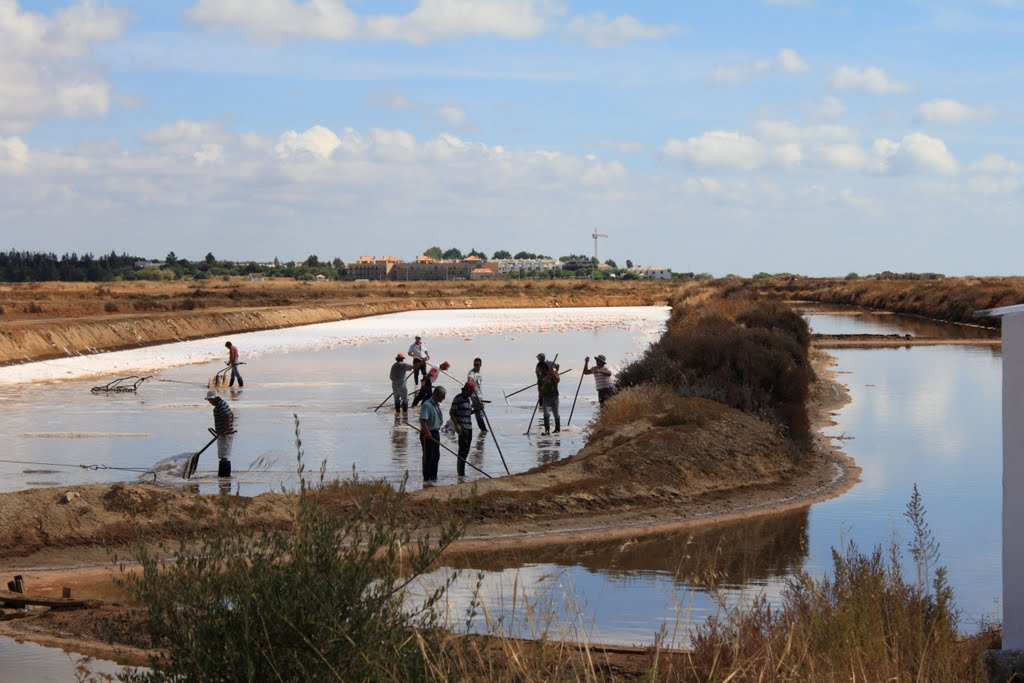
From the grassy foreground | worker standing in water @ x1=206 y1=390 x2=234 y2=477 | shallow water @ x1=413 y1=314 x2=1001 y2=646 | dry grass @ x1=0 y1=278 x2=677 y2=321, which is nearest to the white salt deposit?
dry grass @ x1=0 y1=278 x2=677 y2=321

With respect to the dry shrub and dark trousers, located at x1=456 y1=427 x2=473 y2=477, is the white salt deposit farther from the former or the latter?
dark trousers, located at x1=456 y1=427 x2=473 y2=477

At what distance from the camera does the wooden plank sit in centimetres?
1179

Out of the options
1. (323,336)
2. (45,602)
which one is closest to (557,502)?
(45,602)

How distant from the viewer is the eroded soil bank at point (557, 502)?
1371cm

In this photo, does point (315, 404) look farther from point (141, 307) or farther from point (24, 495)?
point (141, 307)

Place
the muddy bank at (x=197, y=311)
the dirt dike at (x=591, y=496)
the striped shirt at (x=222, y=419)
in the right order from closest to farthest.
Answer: the dirt dike at (x=591, y=496) < the striped shirt at (x=222, y=419) < the muddy bank at (x=197, y=311)

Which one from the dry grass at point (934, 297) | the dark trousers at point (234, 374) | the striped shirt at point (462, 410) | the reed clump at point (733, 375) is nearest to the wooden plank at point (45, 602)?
the striped shirt at point (462, 410)

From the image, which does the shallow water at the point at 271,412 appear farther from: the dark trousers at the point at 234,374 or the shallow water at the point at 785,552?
the shallow water at the point at 785,552

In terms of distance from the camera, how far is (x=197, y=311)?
221ft

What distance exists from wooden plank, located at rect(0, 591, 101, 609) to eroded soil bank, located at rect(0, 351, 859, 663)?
26cm

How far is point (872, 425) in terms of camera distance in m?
28.3

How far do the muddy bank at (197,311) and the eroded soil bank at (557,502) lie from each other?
31.4 meters

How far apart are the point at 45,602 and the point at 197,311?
57.2 metres

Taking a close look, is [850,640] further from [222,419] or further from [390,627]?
[222,419]
